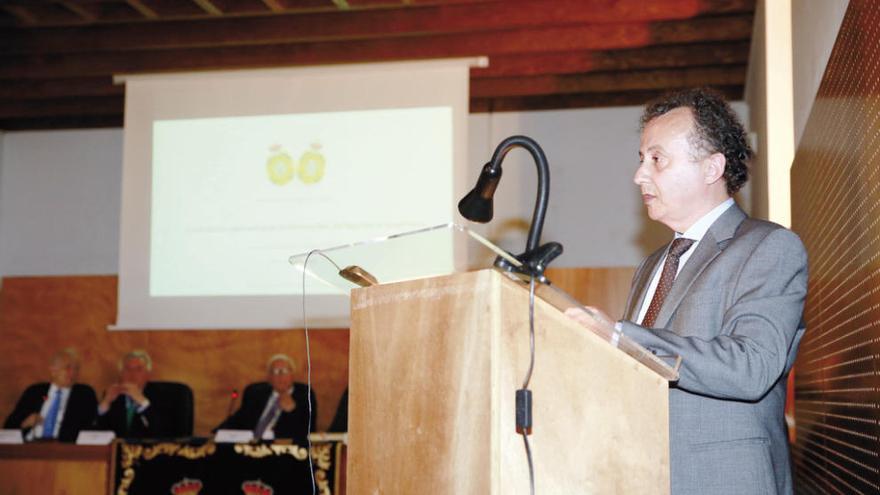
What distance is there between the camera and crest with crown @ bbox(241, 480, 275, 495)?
15.3 ft

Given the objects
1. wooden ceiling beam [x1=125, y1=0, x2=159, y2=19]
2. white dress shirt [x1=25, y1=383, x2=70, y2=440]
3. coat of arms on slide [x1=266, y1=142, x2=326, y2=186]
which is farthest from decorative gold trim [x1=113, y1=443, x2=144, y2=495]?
wooden ceiling beam [x1=125, y1=0, x2=159, y2=19]

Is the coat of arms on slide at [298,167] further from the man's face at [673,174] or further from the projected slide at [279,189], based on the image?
the man's face at [673,174]

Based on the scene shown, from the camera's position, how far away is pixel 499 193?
8039 mm

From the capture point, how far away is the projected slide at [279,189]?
21.5 ft

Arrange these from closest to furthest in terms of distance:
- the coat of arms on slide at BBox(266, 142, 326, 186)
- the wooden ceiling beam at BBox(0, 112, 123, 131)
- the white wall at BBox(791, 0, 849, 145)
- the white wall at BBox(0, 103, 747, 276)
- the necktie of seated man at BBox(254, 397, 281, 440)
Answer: the white wall at BBox(791, 0, 849, 145) → the necktie of seated man at BBox(254, 397, 281, 440) → the coat of arms on slide at BBox(266, 142, 326, 186) → the white wall at BBox(0, 103, 747, 276) → the wooden ceiling beam at BBox(0, 112, 123, 131)

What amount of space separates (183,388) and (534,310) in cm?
560

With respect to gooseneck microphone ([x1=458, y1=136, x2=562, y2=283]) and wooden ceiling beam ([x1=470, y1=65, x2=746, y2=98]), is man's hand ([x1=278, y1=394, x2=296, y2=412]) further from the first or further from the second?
gooseneck microphone ([x1=458, y1=136, x2=562, y2=283])

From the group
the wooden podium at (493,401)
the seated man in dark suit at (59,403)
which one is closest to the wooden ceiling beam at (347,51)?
the seated man in dark suit at (59,403)

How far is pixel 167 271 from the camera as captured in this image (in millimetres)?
6742

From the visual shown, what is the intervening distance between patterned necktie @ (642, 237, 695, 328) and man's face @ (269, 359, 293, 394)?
4.66 meters

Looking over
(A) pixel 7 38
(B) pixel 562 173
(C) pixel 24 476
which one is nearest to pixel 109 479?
(C) pixel 24 476

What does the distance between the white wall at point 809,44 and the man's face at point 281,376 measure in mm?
3789

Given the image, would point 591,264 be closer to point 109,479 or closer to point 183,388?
point 183,388

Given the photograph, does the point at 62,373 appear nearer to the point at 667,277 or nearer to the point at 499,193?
the point at 499,193
